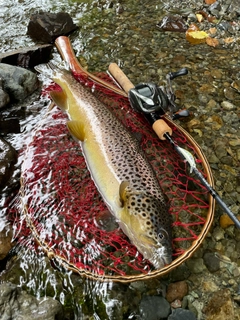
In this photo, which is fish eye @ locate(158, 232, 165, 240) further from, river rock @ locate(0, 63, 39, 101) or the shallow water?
river rock @ locate(0, 63, 39, 101)

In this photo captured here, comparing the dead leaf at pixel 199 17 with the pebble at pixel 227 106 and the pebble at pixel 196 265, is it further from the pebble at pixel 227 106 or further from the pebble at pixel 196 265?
the pebble at pixel 196 265

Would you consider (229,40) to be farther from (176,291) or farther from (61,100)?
(176,291)

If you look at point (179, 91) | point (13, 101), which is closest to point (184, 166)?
point (179, 91)

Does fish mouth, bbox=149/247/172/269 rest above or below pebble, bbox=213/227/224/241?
above

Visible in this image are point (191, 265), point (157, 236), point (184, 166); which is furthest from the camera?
point (184, 166)

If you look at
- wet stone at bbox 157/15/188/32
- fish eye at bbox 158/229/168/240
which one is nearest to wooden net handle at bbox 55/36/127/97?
wet stone at bbox 157/15/188/32

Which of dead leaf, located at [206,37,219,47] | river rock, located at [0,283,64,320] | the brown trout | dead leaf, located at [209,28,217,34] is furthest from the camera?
dead leaf, located at [209,28,217,34]

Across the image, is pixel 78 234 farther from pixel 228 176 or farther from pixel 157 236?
pixel 228 176
